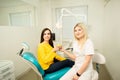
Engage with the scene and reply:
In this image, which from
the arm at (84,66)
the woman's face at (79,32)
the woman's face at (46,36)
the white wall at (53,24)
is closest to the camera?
the arm at (84,66)

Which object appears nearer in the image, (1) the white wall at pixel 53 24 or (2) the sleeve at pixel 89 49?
(2) the sleeve at pixel 89 49

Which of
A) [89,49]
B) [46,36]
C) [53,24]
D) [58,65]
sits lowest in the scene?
[58,65]

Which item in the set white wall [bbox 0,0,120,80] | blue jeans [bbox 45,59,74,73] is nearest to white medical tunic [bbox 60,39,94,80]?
blue jeans [bbox 45,59,74,73]

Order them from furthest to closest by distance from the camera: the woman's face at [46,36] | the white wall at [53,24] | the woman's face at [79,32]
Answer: the white wall at [53,24] < the woman's face at [46,36] < the woman's face at [79,32]

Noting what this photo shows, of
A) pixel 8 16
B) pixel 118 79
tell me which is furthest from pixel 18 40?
pixel 118 79

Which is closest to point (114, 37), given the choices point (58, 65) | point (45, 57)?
point (58, 65)

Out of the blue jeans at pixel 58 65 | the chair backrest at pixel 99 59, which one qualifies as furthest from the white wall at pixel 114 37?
the blue jeans at pixel 58 65

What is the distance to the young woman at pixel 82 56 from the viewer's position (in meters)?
1.50

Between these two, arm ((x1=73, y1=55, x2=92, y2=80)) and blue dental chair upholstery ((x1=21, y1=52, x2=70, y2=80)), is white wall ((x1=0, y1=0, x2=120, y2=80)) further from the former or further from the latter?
arm ((x1=73, y1=55, x2=92, y2=80))

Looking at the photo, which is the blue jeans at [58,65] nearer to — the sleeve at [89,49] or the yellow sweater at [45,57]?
the yellow sweater at [45,57]

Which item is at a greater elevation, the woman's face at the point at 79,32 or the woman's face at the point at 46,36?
the woman's face at the point at 79,32

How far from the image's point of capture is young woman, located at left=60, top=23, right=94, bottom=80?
150 centimetres

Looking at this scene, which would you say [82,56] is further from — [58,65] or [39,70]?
[39,70]

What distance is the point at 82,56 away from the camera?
1592 millimetres
